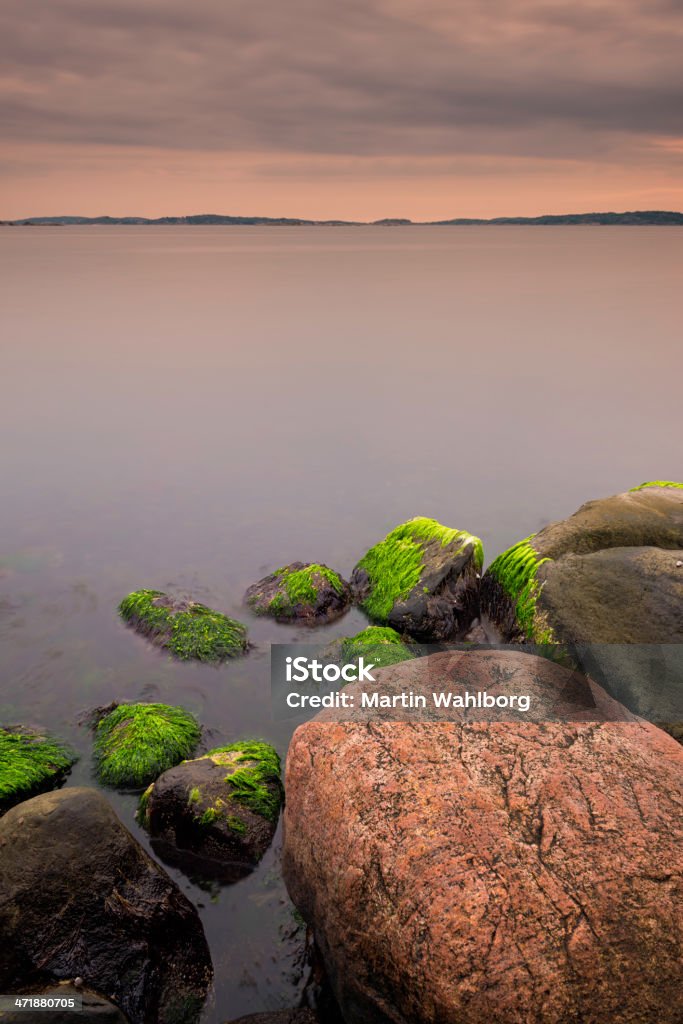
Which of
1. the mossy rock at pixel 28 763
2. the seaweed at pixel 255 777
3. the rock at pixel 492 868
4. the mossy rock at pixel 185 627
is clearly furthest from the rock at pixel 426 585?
the rock at pixel 492 868

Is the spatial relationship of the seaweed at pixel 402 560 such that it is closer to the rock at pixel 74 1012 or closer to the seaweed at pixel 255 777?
the seaweed at pixel 255 777

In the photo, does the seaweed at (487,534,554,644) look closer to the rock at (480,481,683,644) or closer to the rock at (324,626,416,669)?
the rock at (480,481,683,644)

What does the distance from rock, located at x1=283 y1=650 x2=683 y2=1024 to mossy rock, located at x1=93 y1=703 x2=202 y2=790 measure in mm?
2466

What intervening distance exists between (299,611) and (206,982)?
18.3ft

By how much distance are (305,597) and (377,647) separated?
6.83ft

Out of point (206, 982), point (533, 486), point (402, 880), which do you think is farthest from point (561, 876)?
point (533, 486)

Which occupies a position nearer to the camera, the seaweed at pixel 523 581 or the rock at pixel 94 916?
the rock at pixel 94 916

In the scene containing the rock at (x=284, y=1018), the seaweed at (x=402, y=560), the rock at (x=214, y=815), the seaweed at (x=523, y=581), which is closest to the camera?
the rock at (x=284, y=1018)

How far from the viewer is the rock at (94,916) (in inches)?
213

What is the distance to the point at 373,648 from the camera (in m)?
9.19

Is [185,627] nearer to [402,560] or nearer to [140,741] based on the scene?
[140,741]

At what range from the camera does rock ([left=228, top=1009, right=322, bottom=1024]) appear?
5.23 meters

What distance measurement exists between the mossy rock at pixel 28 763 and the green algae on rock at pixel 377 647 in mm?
3114

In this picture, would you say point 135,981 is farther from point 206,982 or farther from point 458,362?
point 458,362
